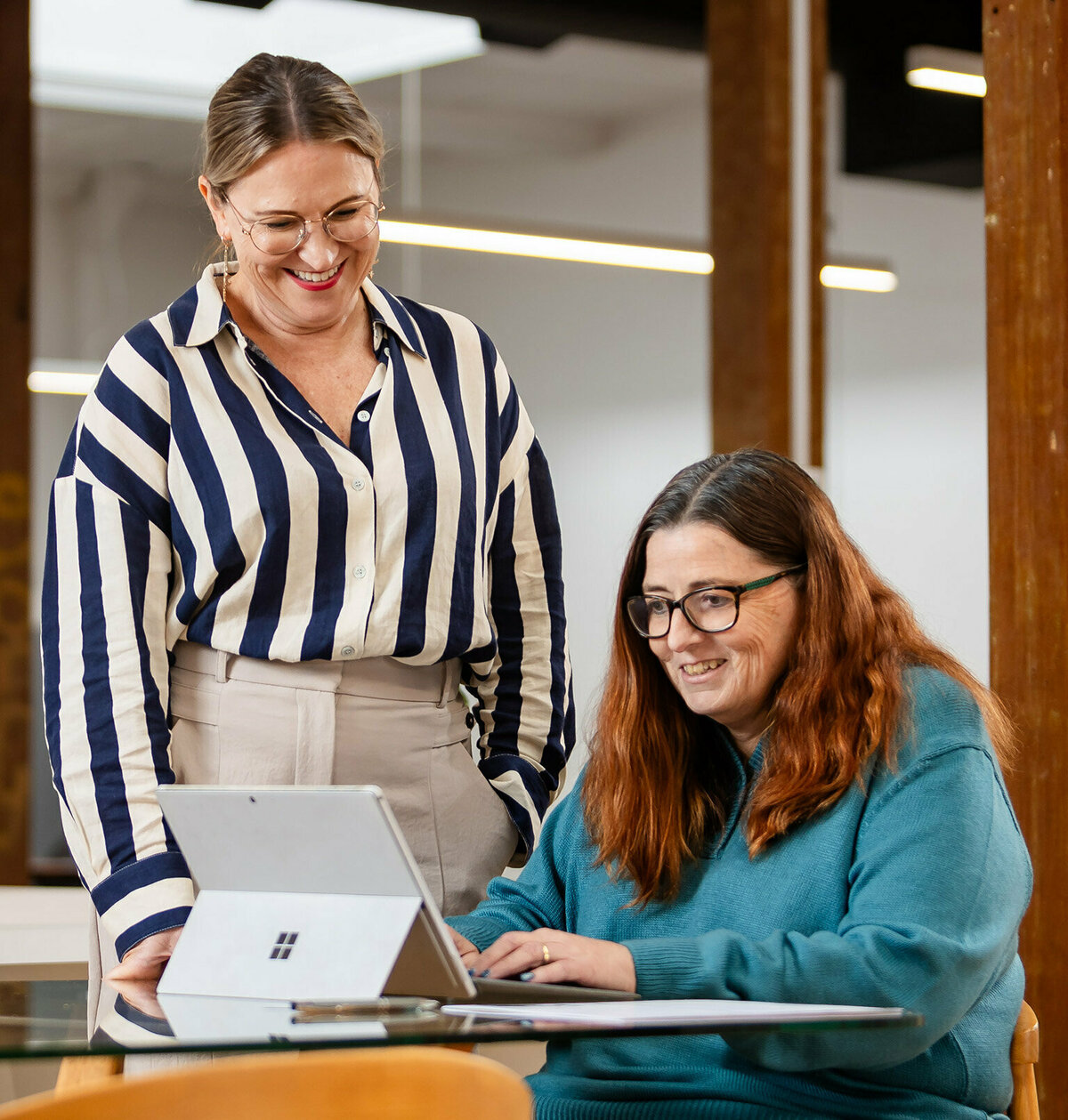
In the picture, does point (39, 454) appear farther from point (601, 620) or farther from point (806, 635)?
point (806, 635)

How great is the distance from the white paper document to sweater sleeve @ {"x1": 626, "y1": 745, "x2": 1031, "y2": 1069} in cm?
4

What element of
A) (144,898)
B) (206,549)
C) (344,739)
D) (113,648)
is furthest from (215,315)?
(144,898)

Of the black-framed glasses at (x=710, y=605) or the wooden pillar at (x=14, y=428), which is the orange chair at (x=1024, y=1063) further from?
the wooden pillar at (x=14, y=428)

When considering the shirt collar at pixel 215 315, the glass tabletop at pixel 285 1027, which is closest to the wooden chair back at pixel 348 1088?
the glass tabletop at pixel 285 1027

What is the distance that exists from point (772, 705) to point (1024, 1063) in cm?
42

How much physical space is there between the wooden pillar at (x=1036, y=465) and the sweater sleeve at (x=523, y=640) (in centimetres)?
72

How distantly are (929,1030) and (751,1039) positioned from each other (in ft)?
0.50

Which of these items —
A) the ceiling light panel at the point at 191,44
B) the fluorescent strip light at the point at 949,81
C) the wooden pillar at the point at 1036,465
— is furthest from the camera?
the ceiling light panel at the point at 191,44

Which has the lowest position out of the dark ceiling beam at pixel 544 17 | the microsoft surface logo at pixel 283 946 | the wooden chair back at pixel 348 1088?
the wooden chair back at pixel 348 1088

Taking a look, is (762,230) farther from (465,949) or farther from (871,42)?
(465,949)

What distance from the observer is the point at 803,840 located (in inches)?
61.4

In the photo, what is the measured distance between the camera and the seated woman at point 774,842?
140 cm

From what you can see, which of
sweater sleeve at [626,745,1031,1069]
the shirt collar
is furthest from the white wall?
sweater sleeve at [626,745,1031,1069]

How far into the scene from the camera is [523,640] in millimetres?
2020
